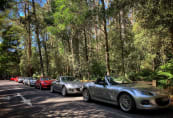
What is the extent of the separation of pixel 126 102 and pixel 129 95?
0.32 metres

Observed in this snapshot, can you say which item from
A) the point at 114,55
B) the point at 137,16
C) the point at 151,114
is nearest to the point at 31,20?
the point at 114,55

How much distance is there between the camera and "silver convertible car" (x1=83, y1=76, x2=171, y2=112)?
198 inches

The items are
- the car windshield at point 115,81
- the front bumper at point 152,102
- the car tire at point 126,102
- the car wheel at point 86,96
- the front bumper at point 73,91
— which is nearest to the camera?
the front bumper at point 152,102

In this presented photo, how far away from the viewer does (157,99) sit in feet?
16.5

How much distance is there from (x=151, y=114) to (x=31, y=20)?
29.0 meters

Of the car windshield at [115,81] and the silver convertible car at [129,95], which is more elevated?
the car windshield at [115,81]

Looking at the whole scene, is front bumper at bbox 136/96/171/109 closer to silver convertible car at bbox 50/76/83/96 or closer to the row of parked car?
the row of parked car

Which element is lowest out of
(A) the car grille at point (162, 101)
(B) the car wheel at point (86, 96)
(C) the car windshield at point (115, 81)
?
(B) the car wheel at point (86, 96)

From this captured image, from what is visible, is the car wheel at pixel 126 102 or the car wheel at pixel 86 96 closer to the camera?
the car wheel at pixel 126 102

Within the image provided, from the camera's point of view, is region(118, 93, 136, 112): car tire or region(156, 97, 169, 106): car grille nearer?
region(156, 97, 169, 106): car grille

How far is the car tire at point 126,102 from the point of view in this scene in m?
5.33

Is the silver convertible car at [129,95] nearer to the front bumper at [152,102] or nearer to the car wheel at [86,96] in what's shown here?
the front bumper at [152,102]

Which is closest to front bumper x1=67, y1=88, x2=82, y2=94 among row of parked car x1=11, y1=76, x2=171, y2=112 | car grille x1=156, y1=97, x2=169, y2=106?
row of parked car x1=11, y1=76, x2=171, y2=112

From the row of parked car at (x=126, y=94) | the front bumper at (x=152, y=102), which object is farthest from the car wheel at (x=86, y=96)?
the front bumper at (x=152, y=102)
